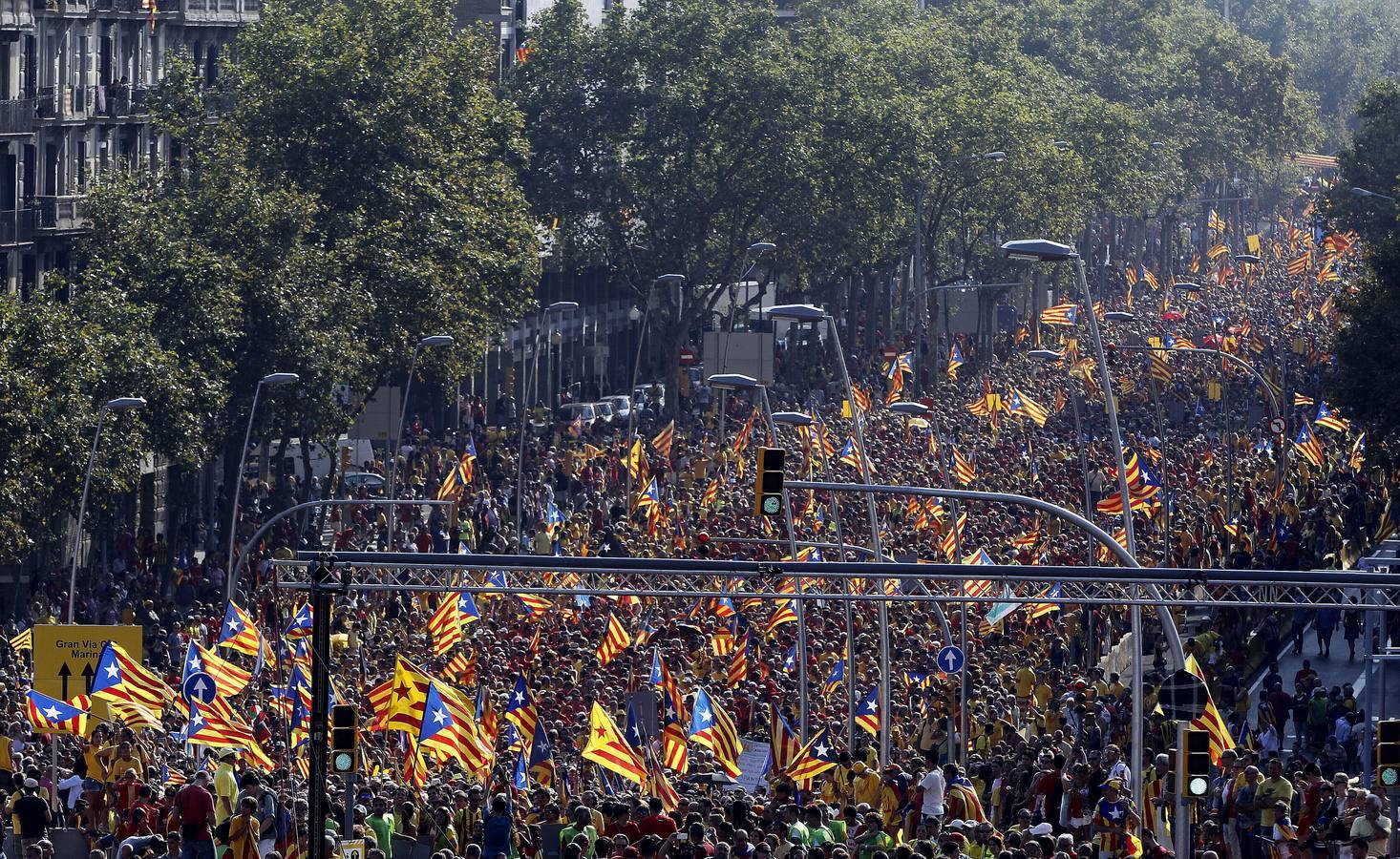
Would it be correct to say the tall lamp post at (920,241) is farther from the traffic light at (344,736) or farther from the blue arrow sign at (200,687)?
the traffic light at (344,736)

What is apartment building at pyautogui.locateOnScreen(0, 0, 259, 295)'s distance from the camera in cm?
6488

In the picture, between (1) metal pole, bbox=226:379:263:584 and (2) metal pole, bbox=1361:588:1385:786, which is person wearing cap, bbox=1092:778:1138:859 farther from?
(1) metal pole, bbox=226:379:263:584

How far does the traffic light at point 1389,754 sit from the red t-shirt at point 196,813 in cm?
968

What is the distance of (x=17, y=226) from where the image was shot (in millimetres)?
65188

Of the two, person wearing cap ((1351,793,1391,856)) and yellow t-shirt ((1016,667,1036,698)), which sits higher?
person wearing cap ((1351,793,1391,856))

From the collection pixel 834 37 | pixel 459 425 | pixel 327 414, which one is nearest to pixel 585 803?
pixel 327 414

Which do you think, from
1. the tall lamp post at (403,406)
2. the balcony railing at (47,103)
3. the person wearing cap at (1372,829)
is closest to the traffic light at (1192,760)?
the person wearing cap at (1372,829)

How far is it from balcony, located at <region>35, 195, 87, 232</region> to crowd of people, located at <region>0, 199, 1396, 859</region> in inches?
376

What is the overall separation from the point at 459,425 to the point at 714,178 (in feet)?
42.1

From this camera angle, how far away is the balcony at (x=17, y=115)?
64.4 m

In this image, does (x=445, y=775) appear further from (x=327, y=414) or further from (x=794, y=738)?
(x=327, y=414)

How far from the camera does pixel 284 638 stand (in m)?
39.0

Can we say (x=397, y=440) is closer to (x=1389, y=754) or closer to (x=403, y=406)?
(x=403, y=406)

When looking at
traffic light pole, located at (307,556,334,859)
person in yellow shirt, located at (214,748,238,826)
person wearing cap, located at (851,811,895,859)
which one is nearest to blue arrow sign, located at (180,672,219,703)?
person in yellow shirt, located at (214,748,238,826)
